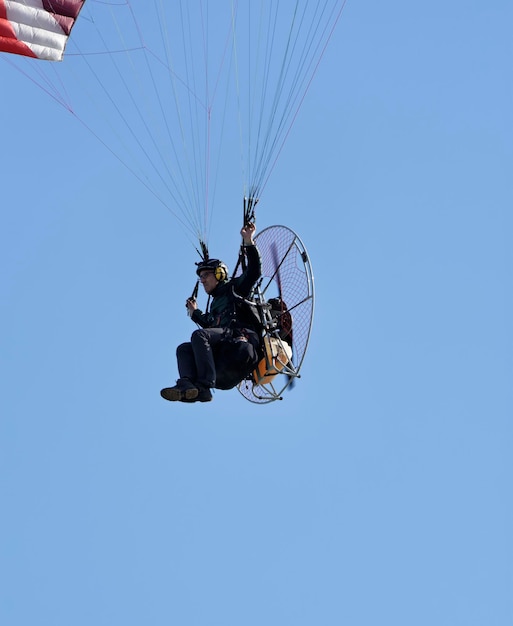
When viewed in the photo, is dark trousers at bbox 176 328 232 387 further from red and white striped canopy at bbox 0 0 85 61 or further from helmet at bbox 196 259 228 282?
red and white striped canopy at bbox 0 0 85 61

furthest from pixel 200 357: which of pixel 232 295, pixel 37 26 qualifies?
pixel 37 26

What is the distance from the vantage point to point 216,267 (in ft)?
33.0

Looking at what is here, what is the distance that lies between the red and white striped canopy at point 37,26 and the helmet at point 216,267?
2.66 metres

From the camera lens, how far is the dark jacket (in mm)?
9562

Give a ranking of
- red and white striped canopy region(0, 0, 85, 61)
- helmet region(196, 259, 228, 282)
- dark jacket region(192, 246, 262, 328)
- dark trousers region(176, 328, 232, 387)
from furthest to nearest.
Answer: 1. red and white striped canopy region(0, 0, 85, 61)
2. helmet region(196, 259, 228, 282)
3. dark jacket region(192, 246, 262, 328)
4. dark trousers region(176, 328, 232, 387)

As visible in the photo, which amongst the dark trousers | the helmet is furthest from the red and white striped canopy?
the dark trousers

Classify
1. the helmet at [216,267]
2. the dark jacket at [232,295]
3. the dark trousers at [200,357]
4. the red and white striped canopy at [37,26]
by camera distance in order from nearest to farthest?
the dark trousers at [200,357], the dark jacket at [232,295], the helmet at [216,267], the red and white striped canopy at [37,26]

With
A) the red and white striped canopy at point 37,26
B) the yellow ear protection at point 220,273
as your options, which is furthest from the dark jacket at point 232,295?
the red and white striped canopy at point 37,26

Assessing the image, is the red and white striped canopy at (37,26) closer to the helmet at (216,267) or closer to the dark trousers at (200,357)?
the helmet at (216,267)

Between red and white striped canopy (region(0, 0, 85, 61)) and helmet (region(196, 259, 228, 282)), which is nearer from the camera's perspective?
helmet (region(196, 259, 228, 282))

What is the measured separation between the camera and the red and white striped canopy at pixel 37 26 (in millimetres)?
10562

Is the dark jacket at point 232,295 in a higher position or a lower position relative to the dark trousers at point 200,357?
higher

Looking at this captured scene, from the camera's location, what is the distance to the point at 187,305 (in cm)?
1038

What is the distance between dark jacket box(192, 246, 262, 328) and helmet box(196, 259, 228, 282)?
67 millimetres
